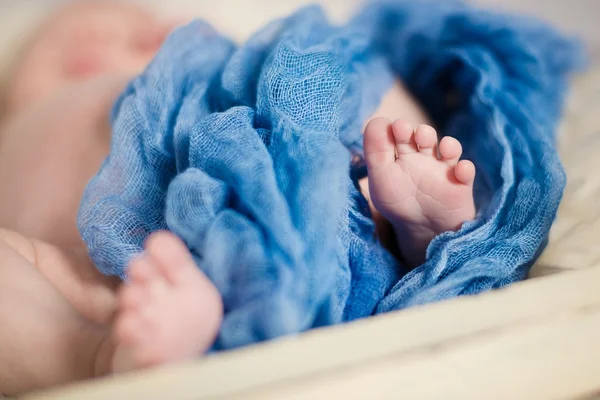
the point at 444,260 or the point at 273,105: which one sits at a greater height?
the point at 273,105

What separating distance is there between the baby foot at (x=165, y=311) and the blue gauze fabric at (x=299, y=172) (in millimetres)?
19

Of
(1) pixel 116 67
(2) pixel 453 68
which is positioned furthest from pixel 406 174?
(1) pixel 116 67

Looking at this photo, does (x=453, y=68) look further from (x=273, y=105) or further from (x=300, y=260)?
(x=300, y=260)

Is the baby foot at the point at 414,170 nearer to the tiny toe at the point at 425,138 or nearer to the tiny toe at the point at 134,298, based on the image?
the tiny toe at the point at 425,138

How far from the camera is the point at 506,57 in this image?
0.72m

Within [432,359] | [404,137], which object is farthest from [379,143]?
[432,359]

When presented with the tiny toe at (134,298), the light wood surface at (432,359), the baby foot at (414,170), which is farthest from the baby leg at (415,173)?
the tiny toe at (134,298)

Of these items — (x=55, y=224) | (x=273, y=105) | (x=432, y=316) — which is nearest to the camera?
(x=432, y=316)

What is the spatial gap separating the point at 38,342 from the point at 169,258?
0.15 metres

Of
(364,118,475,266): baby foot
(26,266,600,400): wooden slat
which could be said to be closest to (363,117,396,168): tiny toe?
(364,118,475,266): baby foot

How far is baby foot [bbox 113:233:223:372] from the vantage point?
0.35 meters

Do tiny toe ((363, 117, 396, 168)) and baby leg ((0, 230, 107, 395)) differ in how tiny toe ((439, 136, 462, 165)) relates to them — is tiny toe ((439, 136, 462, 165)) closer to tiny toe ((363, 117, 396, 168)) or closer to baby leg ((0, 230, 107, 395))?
tiny toe ((363, 117, 396, 168))

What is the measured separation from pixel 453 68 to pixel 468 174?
301mm

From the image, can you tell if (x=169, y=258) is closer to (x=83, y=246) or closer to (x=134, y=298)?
(x=134, y=298)
